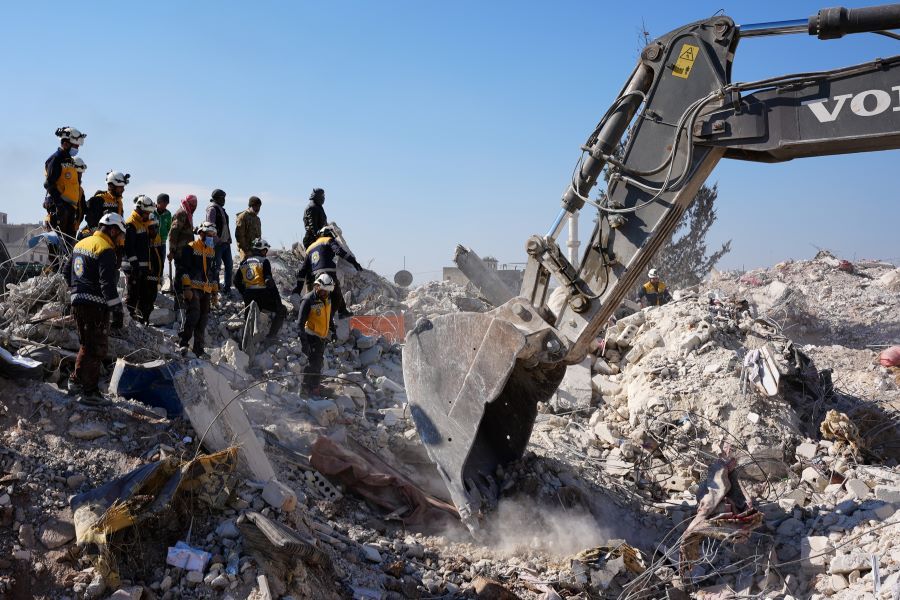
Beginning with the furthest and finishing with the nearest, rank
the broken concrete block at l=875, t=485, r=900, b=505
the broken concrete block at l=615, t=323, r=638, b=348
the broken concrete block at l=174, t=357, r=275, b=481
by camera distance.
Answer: the broken concrete block at l=615, t=323, r=638, b=348 → the broken concrete block at l=875, t=485, r=900, b=505 → the broken concrete block at l=174, t=357, r=275, b=481

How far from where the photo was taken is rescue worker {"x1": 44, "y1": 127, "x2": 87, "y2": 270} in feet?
27.5

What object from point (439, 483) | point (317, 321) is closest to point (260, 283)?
point (317, 321)

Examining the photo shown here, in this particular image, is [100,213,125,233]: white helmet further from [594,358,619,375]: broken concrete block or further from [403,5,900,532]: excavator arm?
[594,358,619,375]: broken concrete block

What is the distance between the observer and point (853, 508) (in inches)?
243

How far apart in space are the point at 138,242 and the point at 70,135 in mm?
1248

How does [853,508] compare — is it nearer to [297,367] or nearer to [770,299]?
[297,367]

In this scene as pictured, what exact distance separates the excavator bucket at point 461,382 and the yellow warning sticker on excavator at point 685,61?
82.6 inches

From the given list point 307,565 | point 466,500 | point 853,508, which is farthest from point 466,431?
point 853,508

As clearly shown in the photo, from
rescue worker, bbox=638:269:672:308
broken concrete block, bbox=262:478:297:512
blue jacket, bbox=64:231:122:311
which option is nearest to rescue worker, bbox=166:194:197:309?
blue jacket, bbox=64:231:122:311

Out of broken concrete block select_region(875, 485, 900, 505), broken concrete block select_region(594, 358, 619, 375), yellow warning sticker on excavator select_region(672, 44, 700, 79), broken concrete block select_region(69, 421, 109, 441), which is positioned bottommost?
broken concrete block select_region(69, 421, 109, 441)

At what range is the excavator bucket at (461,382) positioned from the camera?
590 centimetres

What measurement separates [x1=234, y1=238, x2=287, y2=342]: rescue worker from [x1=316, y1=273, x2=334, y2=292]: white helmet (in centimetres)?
122

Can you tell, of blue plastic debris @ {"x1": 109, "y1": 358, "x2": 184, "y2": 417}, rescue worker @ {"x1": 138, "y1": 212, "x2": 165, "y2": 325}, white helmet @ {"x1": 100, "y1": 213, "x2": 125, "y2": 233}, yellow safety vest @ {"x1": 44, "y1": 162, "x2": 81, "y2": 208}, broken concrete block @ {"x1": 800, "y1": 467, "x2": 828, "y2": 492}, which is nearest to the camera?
white helmet @ {"x1": 100, "y1": 213, "x2": 125, "y2": 233}

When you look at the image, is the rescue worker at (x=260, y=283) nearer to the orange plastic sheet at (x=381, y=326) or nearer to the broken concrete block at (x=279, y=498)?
the orange plastic sheet at (x=381, y=326)
